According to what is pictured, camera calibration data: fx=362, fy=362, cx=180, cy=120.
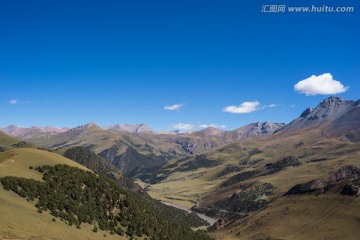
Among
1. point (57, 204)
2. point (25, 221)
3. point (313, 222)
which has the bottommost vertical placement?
point (313, 222)

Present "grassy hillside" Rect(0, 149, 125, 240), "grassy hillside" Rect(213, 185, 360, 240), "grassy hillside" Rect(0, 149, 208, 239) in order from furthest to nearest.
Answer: "grassy hillside" Rect(213, 185, 360, 240) → "grassy hillside" Rect(0, 149, 208, 239) → "grassy hillside" Rect(0, 149, 125, 240)

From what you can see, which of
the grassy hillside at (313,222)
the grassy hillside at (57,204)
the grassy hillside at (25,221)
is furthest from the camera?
the grassy hillside at (313,222)

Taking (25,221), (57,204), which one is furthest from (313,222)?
(25,221)

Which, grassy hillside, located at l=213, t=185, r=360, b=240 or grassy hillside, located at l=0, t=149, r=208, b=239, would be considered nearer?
grassy hillside, located at l=0, t=149, r=208, b=239

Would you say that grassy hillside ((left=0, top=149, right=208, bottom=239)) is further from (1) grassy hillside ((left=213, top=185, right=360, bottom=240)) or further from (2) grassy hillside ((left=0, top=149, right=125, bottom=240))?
(1) grassy hillside ((left=213, top=185, right=360, bottom=240))

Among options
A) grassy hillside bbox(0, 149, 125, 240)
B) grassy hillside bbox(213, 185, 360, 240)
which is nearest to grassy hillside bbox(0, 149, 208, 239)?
Answer: grassy hillside bbox(0, 149, 125, 240)

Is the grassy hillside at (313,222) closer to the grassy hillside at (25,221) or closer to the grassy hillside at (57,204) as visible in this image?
the grassy hillside at (57,204)

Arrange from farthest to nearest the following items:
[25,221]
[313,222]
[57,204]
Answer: [313,222] → [57,204] → [25,221]

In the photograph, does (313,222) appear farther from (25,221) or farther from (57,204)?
(25,221)

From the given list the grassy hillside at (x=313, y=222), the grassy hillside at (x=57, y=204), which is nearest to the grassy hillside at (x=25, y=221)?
the grassy hillside at (x=57, y=204)

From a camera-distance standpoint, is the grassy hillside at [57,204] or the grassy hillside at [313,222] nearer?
the grassy hillside at [57,204]

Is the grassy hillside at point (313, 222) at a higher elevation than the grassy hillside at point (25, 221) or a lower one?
lower

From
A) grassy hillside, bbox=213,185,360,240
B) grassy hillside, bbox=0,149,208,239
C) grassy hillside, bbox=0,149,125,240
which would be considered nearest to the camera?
grassy hillside, bbox=0,149,125,240

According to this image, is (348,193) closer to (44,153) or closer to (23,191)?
(44,153)
